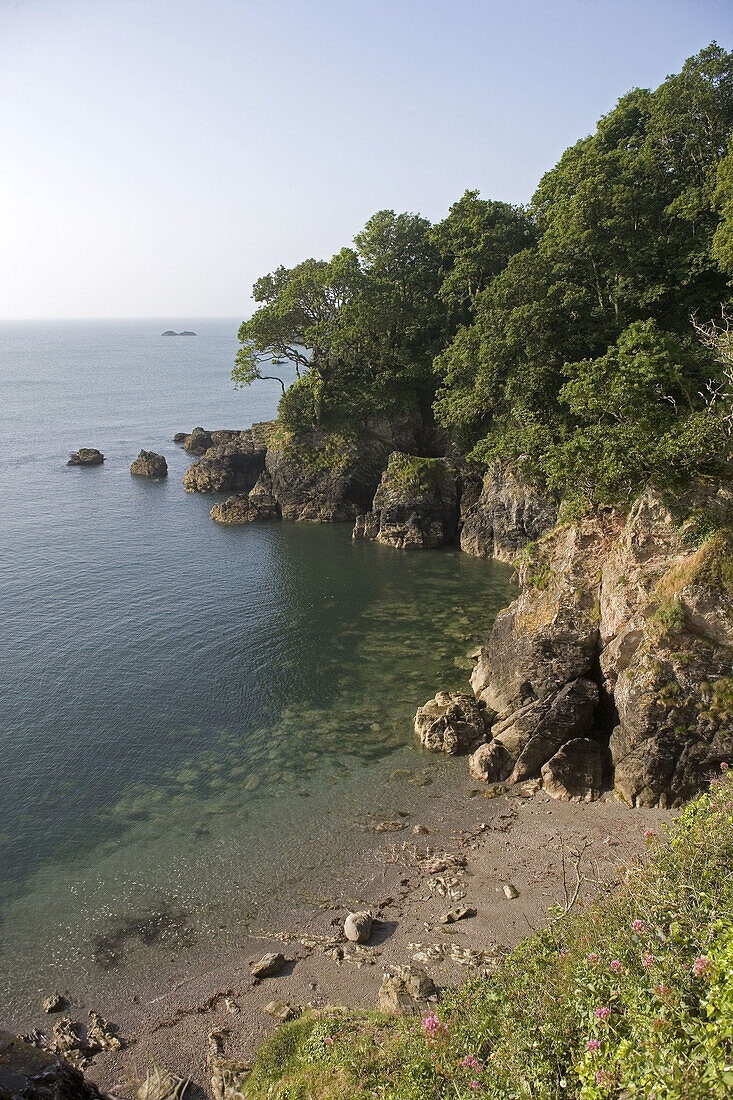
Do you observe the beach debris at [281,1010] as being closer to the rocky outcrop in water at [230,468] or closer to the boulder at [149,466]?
the rocky outcrop in water at [230,468]

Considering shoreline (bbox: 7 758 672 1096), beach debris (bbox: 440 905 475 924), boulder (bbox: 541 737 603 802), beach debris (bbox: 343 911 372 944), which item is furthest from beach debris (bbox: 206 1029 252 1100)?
boulder (bbox: 541 737 603 802)

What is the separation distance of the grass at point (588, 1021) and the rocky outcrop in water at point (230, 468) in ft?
201

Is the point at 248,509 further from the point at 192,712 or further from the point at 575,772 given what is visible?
the point at 575,772

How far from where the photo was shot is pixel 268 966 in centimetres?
1897

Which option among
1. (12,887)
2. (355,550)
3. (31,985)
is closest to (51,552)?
(355,550)

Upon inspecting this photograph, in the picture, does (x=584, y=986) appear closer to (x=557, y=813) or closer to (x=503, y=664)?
(x=557, y=813)

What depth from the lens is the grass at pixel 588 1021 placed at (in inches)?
401

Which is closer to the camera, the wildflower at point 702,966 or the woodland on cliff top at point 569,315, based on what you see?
the wildflower at point 702,966

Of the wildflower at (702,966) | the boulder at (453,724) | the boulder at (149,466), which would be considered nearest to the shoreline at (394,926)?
→ the boulder at (453,724)

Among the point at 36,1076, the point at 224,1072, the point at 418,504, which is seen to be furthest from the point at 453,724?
the point at 418,504

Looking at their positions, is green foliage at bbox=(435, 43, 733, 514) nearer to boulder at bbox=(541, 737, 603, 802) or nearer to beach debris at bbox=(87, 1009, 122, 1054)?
boulder at bbox=(541, 737, 603, 802)

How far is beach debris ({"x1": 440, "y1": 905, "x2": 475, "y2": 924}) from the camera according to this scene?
795 inches

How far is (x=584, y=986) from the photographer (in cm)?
1234

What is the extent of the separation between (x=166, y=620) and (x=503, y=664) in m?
21.5
